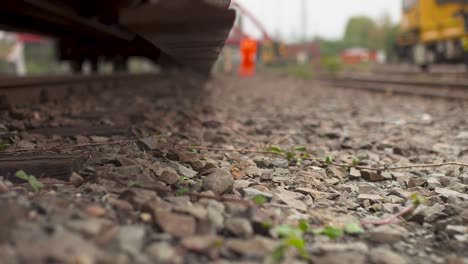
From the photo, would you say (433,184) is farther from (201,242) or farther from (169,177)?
(201,242)

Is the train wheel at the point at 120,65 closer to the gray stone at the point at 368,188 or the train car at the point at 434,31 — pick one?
the train car at the point at 434,31

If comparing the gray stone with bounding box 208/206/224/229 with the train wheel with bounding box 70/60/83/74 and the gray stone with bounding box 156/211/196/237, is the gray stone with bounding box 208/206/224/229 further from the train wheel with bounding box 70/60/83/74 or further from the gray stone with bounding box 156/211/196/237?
the train wheel with bounding box 70/60/83/74

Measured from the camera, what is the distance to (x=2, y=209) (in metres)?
1.41

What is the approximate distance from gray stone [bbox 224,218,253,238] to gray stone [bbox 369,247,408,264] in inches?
16.6

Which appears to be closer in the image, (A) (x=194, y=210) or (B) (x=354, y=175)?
(A) (x=194, y=210)

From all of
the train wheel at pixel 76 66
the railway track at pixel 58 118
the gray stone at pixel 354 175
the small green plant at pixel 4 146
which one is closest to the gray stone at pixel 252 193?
the railway track at pixel 58 118

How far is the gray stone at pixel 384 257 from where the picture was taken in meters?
1.55

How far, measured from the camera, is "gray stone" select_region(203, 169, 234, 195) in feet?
6.55

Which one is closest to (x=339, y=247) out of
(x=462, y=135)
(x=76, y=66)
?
(x=462, y=135)

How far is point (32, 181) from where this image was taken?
5.96 ft

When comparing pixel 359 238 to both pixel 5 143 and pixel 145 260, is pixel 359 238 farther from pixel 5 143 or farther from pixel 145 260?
pixel 5 143

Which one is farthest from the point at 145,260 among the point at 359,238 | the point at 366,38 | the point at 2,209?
the point at 366,38

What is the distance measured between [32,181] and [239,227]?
33.5 inches

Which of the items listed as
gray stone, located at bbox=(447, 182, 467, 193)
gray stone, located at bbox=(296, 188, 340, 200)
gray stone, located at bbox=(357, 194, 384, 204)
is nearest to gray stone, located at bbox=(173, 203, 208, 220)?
gray stone, located at bbox=(296, 188, 340, 200)
